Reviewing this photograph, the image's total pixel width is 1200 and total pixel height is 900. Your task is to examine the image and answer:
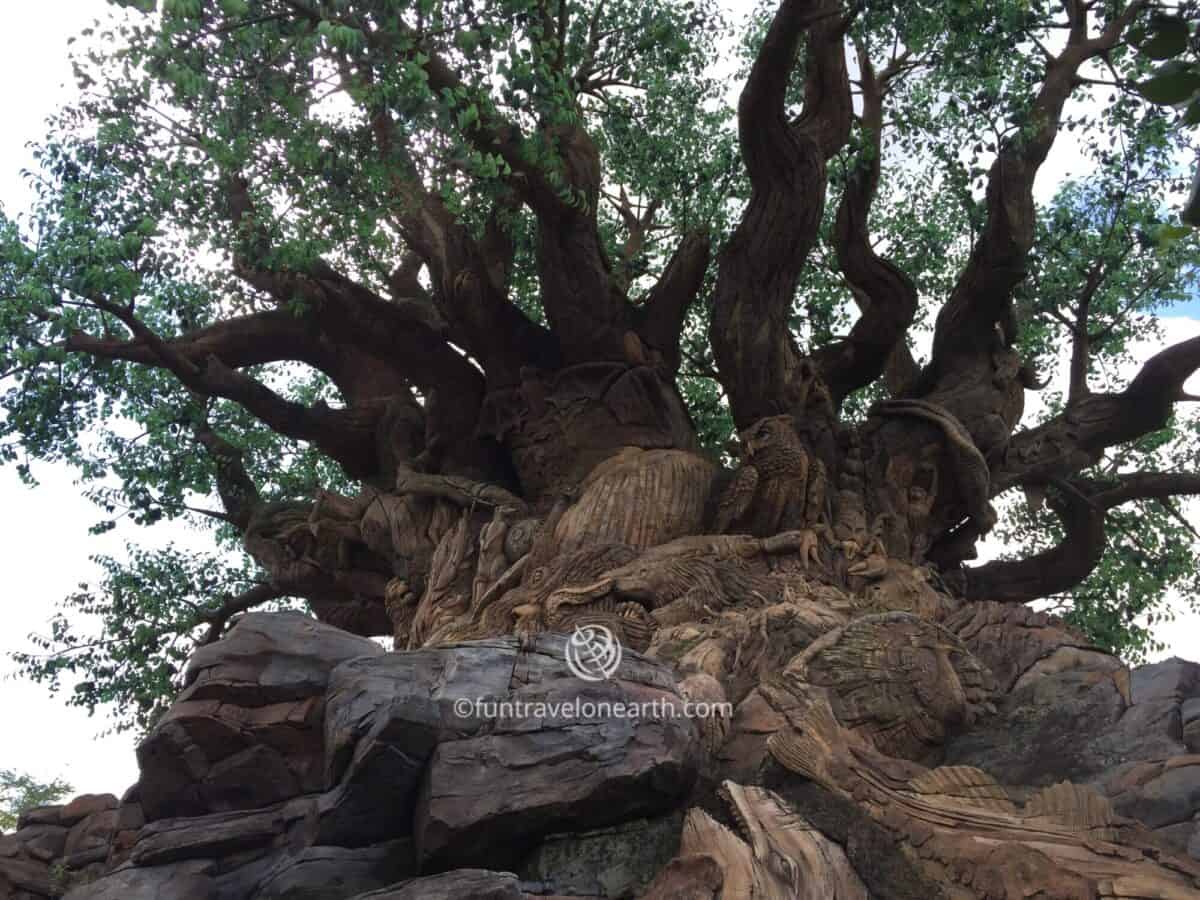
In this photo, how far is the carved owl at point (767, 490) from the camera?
7.38m

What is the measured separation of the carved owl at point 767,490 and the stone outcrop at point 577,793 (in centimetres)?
264

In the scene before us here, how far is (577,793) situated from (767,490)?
3.92m

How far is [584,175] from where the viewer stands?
27.1 ft

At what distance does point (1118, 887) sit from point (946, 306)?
6.52 metres

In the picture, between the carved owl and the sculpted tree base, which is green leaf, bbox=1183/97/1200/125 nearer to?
the sculpted tree base

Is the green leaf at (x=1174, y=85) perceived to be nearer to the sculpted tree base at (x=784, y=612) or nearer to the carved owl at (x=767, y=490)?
the sculpted tree base at (x=784, y=612)

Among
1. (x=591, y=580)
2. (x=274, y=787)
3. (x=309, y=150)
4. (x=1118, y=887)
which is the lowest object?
(x=1118, y=887)

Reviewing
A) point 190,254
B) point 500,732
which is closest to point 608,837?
point 500,732

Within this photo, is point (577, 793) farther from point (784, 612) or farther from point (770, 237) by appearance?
point (770, 237)

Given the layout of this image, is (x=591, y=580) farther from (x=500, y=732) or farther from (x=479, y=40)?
(x=479, y=40)

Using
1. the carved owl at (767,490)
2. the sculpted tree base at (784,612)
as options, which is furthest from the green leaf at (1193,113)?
the carved owl at (767,490)

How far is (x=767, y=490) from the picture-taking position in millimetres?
7418

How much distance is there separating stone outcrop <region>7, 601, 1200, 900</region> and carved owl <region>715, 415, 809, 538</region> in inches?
104

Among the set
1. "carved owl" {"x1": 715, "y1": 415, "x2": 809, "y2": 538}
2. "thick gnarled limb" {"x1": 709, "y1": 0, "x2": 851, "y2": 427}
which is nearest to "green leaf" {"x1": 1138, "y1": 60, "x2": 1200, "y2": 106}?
"carved owl" {"x1": 715, "y1": 415, "x2": 809, "y2": 538}
